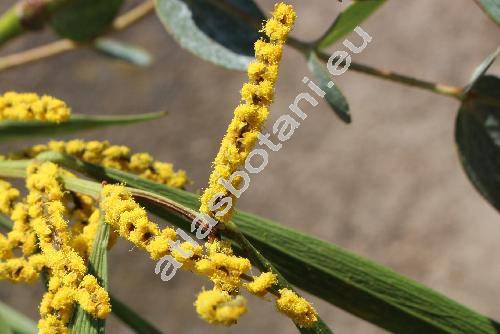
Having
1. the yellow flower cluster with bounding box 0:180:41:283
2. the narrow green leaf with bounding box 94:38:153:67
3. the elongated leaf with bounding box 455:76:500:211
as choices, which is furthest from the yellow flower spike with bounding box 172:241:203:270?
the narrow green leaf with bounding box 94:38:153:67

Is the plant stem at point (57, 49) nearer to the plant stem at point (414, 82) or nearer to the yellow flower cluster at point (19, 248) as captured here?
the plant stem at point (414, 82)

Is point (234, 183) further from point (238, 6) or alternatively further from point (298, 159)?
point (298, 159)

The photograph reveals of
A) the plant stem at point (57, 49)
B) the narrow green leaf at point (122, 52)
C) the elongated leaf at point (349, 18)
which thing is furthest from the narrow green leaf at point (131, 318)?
the narrow green leaf at point (122, 52)

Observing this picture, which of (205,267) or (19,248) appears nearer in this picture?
(205,267)

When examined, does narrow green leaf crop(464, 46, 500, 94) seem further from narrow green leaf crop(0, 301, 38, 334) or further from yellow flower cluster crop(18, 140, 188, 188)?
narrow green leaf crop(0, 301, 38, 334)

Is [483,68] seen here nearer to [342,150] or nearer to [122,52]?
[122,52]

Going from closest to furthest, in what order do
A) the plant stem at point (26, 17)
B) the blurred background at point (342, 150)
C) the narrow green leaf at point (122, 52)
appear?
the plant stem at point (26, 17)
the narrow green leaf at point (122, 52)
the blurred background at point (342, 150)

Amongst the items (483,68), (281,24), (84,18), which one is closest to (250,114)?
(281,24)
